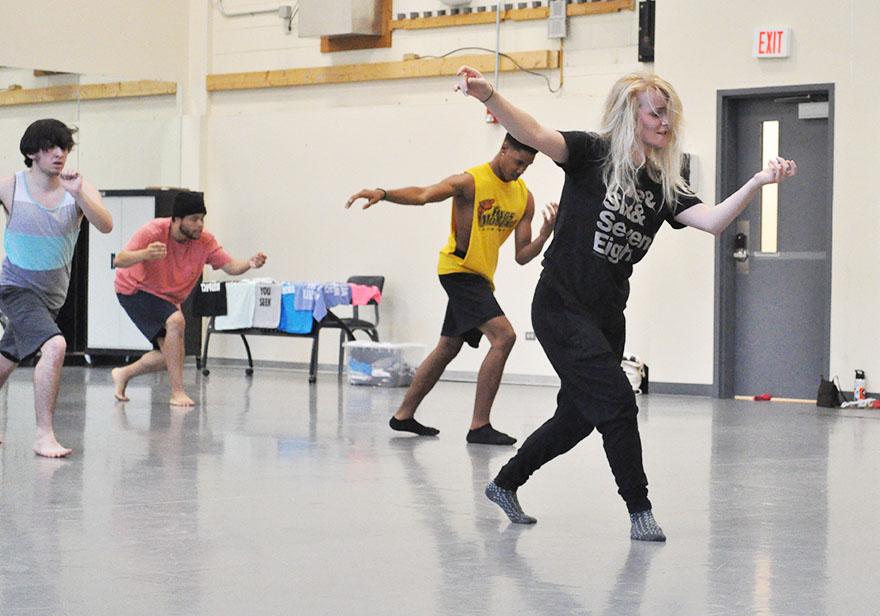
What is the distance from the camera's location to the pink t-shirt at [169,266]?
31.8 ft

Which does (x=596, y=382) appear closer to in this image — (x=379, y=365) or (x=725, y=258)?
(x=725, y=258)

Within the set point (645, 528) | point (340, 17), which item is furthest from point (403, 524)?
point (340, 17)

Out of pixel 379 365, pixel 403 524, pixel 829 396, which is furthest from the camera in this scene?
pixel 379 365

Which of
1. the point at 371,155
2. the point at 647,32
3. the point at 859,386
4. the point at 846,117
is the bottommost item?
the point at 859,386

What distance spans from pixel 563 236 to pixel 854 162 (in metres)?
7.05

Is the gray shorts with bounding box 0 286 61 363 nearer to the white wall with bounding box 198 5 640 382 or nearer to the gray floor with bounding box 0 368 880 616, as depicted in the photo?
the gray floor with bounding box 0 368 880 616

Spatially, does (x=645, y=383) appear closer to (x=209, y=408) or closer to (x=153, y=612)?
(x=209, y=408)

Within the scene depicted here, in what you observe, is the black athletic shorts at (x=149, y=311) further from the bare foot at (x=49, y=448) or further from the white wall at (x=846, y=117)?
the white wall at (x=846, y=117)

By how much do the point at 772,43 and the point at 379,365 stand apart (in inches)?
167

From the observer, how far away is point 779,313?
11.8m

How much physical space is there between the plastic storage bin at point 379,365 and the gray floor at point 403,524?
11.1 ft

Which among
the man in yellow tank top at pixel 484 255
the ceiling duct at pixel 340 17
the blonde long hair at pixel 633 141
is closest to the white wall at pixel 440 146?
the ceiling duct at pixel 340 17

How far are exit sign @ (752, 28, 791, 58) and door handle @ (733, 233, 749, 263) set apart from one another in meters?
1.48

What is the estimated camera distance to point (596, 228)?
4.73 meters
